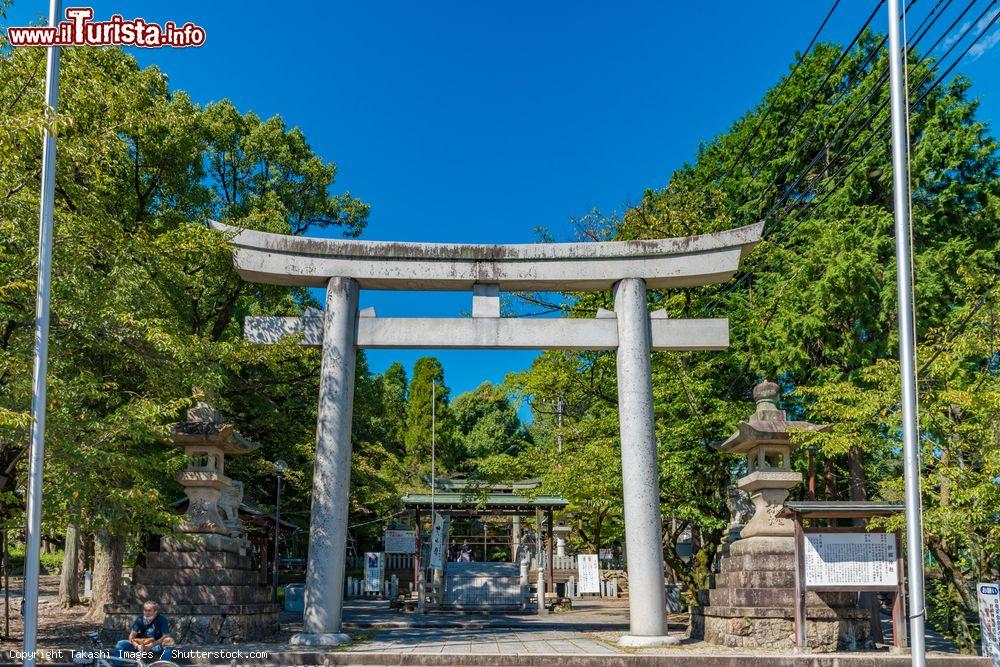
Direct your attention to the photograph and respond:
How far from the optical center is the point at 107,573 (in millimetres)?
16469

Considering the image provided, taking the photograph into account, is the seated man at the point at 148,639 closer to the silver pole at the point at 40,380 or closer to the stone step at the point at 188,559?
the silver pole at the point at 40,380

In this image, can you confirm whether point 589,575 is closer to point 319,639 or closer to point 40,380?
point 319,639

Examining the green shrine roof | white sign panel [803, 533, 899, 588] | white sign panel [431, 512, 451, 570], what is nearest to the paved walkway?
white sign panel [803, 533, 899, 588]

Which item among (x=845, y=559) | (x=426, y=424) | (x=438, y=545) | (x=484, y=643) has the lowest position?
(x=484, y=643)

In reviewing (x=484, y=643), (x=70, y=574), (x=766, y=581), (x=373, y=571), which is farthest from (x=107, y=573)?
(x=766, y=581)

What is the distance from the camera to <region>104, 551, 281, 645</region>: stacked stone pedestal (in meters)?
11.9

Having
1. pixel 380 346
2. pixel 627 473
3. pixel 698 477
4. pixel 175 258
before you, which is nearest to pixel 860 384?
pixel 698 477

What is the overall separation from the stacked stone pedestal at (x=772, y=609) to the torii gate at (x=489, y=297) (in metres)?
1.90

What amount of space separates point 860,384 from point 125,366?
A: 1479 centimetres

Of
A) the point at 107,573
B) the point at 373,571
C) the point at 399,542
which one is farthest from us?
the point at 373,571

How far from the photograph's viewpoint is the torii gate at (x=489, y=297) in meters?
12.8

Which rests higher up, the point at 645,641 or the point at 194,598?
the point at 194,598

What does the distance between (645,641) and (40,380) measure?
851 centimetres

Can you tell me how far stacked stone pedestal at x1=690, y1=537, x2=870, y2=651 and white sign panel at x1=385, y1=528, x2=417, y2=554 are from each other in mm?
14685
